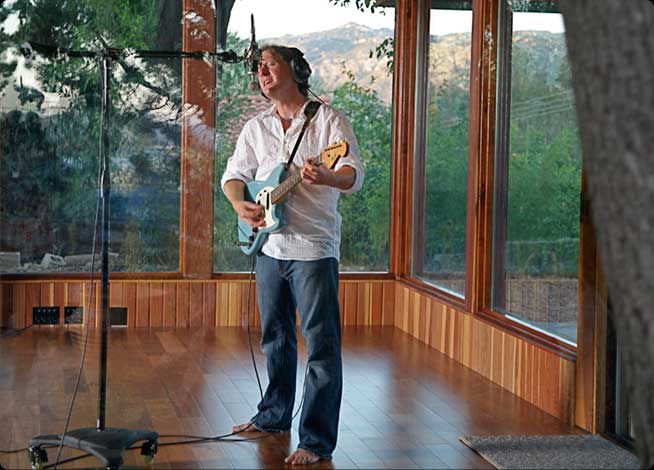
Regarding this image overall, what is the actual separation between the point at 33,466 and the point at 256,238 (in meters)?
0.94

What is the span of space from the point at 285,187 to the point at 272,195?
0.16ft

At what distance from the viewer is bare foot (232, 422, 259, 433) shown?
344 centimetres

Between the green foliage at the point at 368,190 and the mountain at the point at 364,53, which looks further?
the green foliage at the point at 368,190

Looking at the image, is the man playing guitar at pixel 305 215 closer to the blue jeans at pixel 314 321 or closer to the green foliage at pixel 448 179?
the blue jeans at pixel 314 321

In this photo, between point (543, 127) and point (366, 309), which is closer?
point (366, 309)

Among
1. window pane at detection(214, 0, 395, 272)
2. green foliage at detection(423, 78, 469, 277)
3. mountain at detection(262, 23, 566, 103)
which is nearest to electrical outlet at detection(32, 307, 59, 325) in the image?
window pane at detection(214, 0, 395, 272)

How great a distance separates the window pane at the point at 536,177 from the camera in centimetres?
378

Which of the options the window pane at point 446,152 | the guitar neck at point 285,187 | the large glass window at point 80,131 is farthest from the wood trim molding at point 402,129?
the large glass window at point 80,131

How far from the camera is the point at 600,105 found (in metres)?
1.89

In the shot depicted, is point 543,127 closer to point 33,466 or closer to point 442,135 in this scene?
point 442,135

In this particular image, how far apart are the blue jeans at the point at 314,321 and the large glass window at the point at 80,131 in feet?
1.23

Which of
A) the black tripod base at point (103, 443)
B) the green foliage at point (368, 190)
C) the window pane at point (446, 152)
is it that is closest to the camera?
the black tripod base at point (103, 443)

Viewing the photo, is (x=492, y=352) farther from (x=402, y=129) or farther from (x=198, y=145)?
(x=198, y=145)

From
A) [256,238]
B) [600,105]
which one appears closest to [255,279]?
[256,238]
